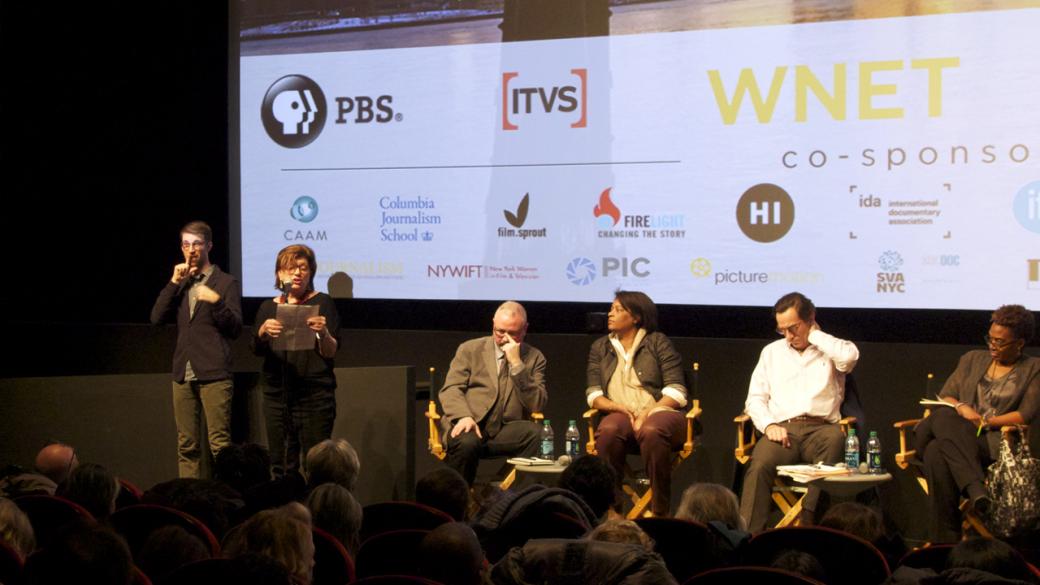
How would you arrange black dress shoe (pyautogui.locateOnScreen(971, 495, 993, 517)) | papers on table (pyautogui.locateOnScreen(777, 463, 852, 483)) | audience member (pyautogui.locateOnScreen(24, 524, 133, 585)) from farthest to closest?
papers on table (pyautogui.locateOnScreen(777, 463, 852, 483)), black dress shoe (pyautogui.locateOnScreen(971, 495, 993, 517)), audience member (pyautogui.locateOnScreen(24, 524, 133, 585))

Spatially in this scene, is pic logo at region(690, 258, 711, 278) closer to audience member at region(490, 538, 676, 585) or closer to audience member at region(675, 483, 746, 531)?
audience member at region(675, 483, 746, 531)

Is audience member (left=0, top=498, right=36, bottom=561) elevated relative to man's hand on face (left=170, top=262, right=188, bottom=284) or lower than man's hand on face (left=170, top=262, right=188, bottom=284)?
lower

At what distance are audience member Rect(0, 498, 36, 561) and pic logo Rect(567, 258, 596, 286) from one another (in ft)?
12.6

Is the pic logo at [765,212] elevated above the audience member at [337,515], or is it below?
above

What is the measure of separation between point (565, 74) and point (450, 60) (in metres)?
0.71

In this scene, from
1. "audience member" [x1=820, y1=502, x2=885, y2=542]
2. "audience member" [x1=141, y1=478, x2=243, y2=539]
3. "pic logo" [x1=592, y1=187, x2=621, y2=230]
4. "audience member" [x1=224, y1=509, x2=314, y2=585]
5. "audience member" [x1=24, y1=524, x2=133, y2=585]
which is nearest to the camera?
"audience member" [x1=24, y1=524, x2=133, y2=585]

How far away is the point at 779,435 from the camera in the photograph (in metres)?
5.77

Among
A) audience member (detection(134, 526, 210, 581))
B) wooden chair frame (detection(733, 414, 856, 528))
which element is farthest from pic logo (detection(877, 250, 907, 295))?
audience member (detection(134, 526, 210, 581))

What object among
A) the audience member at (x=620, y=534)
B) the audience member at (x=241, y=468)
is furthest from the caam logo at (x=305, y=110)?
the audience member at (x=620, y=534)

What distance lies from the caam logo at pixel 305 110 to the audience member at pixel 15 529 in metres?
4.18

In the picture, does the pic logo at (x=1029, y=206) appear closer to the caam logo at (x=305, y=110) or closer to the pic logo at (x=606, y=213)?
the pic logo at (x=606, y=213)

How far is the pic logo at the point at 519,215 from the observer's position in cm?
704

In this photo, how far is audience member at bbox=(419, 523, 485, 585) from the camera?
3.11m

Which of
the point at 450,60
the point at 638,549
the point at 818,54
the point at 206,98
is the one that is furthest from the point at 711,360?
the point at 638,549
